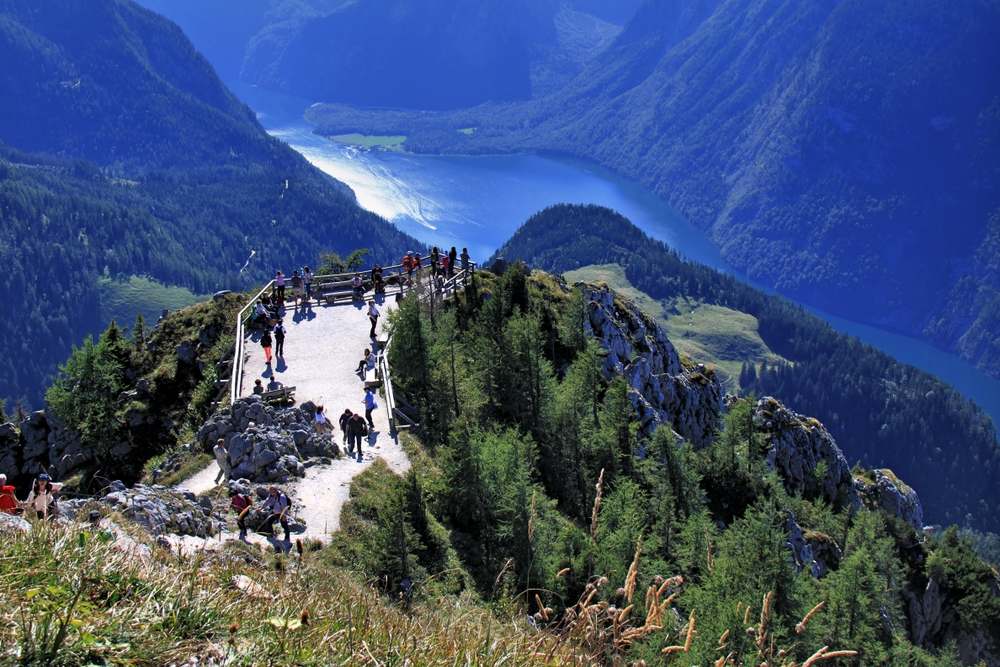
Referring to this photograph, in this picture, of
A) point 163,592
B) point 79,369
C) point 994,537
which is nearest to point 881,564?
point 79,369

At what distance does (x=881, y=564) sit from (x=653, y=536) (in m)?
29.0

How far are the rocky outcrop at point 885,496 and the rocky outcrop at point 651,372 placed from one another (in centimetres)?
2138

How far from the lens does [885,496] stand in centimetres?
7038

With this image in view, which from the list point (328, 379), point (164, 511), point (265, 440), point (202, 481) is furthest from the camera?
point (328, 379)

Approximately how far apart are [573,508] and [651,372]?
65.0ft

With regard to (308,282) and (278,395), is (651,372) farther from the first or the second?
(278,395)

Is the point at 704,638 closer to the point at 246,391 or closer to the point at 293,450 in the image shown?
the point at 293,450

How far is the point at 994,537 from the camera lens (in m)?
176

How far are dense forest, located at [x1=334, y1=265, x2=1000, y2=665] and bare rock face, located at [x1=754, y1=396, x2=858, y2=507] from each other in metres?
1.47

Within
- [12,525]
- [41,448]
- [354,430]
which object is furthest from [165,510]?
[41,448]

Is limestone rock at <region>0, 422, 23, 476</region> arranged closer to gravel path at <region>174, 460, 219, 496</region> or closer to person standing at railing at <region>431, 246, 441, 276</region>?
gravel path at <region>174, 460, 219, 496</region>

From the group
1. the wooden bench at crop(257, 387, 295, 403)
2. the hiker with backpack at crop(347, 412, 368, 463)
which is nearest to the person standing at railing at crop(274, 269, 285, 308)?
the wooden bench at crop(257, 387, 295, 403)

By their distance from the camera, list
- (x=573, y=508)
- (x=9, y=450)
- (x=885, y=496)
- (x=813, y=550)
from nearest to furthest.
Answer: (x=573, y=508) → (x=9, y=450) → (x=813, y=550) → (x=885, y=496)

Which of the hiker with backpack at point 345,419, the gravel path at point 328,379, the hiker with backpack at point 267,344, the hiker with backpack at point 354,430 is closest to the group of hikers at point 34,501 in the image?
the gravel path at point 328,379
